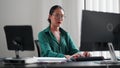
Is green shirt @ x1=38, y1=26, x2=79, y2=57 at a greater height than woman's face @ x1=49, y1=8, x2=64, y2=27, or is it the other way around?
woman's face @ x1=49, y1=8, x2=64, y2=27

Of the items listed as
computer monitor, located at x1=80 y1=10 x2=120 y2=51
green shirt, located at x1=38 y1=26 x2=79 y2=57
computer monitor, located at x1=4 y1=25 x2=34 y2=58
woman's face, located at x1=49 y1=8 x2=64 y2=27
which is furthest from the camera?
woman's face, located at x1=49 y1=8 x2=64 y2=27

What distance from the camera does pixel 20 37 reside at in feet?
7.49

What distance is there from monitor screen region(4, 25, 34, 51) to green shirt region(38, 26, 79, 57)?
45 cm

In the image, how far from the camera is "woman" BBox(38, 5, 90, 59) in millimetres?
2827

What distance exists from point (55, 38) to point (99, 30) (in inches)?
36.9

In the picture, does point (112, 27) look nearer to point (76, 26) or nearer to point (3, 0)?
point (76, 26)

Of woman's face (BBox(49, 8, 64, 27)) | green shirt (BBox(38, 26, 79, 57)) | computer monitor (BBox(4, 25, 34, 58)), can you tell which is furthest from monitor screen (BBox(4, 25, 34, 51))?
woman's face (BBox(49, 8, 64, 27))

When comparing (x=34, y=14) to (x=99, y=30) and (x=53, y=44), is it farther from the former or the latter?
(x=99, y=30)

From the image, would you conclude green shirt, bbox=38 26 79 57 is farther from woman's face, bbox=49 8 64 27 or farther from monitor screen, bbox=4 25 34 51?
monitor screen, bbox=4 25 34 51

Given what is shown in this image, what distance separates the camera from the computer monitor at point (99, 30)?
2023mm

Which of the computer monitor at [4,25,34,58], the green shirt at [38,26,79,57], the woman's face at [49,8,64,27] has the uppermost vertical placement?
the woman's face at [49,8,64,27]

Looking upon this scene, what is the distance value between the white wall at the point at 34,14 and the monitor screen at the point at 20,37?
203cm

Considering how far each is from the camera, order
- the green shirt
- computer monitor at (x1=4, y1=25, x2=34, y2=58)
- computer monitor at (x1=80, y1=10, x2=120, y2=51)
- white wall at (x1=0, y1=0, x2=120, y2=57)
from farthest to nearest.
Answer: white wall at (x1=0, y1=0, x2=120, y2=57) < the green shirt < computer monitor at (x1=4, y1=25, x2=34, y2=58) < computer monitor at (x1=80, y1=10, x2=120, y2=51)

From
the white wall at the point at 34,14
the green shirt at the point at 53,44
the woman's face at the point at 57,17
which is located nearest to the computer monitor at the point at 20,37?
the green shirt at the point at 53,44
